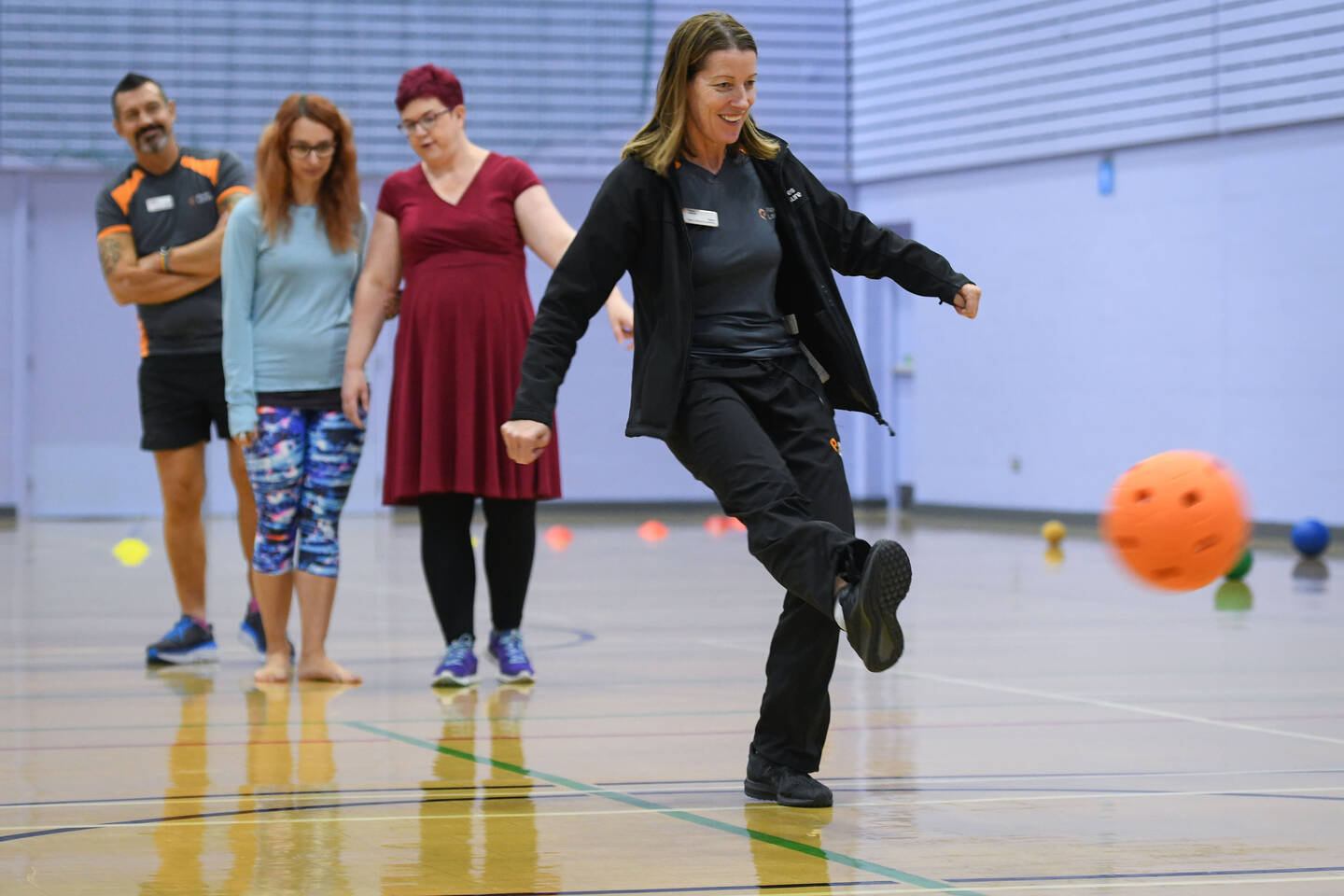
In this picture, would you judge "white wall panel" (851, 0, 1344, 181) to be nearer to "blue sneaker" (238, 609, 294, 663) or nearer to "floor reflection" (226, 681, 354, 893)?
"blue sneaker" (238, 609, 294, 663)

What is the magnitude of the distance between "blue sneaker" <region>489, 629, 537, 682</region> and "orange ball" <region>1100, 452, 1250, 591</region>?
1.99 m

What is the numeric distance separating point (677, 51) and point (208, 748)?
2033 millimetres

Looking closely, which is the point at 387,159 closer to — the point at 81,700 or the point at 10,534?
the point at 10,534

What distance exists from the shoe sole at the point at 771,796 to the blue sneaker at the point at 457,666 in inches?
75.9

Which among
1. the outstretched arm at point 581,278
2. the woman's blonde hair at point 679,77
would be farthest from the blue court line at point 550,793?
the woman's blonde hair at point 679,77

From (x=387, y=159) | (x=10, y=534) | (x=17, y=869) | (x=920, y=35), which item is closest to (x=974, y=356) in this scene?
(x=920, y=35)

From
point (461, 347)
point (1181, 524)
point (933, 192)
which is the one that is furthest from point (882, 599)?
point (933, 192)

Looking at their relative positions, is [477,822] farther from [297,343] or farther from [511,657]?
[297,343]

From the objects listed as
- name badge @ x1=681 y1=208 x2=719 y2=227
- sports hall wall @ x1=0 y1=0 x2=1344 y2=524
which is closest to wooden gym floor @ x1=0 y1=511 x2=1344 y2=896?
name badge @ x1=681 y1=208 x2=719 y2=227

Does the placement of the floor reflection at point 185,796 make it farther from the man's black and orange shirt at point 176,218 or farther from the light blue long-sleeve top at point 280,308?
the man's black and orange shirt at point 176,218

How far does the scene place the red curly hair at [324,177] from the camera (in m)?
5.61

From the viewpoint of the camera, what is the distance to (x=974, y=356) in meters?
16.5

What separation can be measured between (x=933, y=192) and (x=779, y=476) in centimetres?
1375

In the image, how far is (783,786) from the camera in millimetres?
3621
